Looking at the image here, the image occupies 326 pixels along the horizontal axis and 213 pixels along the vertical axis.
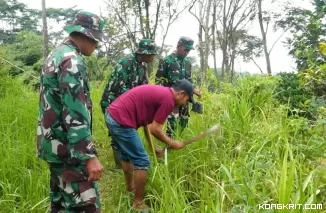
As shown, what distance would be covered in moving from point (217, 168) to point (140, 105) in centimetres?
96

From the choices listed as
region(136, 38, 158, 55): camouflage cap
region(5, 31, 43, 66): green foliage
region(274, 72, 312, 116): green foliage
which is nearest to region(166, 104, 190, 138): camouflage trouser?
region(136, 38, 158, 55): camouflage cap

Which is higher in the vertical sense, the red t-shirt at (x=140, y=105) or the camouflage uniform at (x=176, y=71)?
the camouflage uniform at (x=176, y=71)

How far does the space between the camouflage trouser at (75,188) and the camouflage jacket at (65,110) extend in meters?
0.07

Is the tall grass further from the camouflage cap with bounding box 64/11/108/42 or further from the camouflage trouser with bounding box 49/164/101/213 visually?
the camouflage cap with bounding box 64/11/108/42

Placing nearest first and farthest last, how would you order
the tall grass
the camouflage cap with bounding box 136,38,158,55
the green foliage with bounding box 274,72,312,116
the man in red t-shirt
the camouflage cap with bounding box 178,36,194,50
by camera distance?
1. the tall grass
2. the man in red t-shirt
3. the camouflage cap with bounding box 136,38,158,55
4. the camouflage cap with bounding box 178,36,194,50
5. the green foliage with bounding box 274,72,312,116

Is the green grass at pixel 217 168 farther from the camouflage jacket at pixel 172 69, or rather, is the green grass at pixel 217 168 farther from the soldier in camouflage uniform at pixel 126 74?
the soldier in camouflage uniform at pixel 126 74

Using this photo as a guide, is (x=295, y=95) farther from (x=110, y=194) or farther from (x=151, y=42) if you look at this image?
(x=110, y=194)

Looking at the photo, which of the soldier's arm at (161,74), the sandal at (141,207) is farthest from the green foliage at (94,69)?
the sandal at (141,207)

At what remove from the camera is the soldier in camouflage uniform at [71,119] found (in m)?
2.03

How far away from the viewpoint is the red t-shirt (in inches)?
118

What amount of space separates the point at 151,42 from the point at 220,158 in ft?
5.00

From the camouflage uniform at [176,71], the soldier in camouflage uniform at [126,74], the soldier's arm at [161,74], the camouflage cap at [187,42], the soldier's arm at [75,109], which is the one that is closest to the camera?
the soldier's arm at [75,109]

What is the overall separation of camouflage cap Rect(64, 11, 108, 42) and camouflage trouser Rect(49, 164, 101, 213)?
855mm

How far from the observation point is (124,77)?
405 cm
